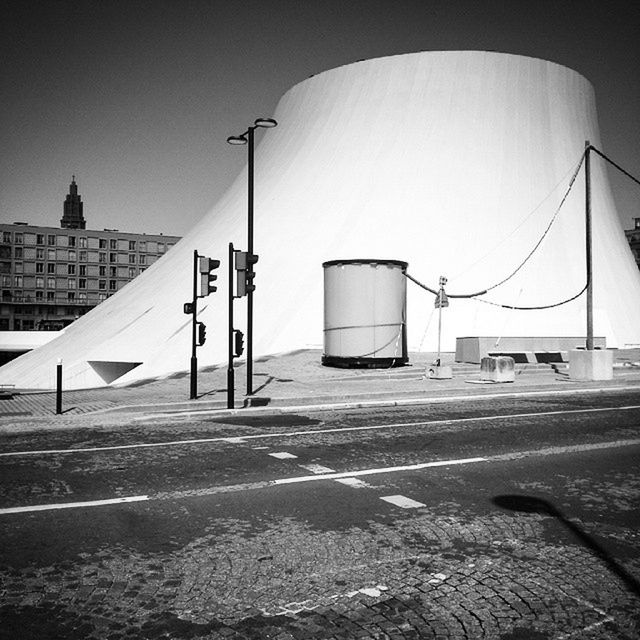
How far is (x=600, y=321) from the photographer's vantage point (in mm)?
28984

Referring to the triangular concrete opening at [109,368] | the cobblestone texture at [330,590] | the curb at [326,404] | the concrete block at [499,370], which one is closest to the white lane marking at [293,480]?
the cobblestone texture at [330,590]

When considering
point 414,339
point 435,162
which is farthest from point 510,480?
Result: point 435,162

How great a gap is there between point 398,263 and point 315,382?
19.5 feet

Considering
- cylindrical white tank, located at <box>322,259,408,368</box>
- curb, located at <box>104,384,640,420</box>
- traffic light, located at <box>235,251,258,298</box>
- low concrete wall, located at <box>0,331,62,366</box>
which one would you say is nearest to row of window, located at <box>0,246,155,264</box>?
low concrete wall, located at <box>0,331,62,366</box>

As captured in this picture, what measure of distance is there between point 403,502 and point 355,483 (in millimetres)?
802

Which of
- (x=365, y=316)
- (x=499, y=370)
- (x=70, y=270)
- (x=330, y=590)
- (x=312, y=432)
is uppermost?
(x=70, y=270)

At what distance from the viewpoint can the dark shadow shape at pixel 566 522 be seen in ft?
13.5

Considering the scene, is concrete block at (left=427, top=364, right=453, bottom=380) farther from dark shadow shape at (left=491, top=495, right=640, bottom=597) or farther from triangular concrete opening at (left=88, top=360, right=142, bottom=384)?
triangular concrete opening at (left=88, top=360, right=142, bottom=384)

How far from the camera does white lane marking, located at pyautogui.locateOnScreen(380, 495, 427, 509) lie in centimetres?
575

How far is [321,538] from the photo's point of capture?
4.88 meters

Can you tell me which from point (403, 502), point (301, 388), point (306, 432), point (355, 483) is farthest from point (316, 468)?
point (301, 388)

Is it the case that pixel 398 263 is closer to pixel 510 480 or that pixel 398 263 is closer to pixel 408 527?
pixel 510 480

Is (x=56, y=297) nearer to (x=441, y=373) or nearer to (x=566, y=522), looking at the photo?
(x=441, y=373)

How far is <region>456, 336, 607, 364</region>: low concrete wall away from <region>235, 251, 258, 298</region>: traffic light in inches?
418
